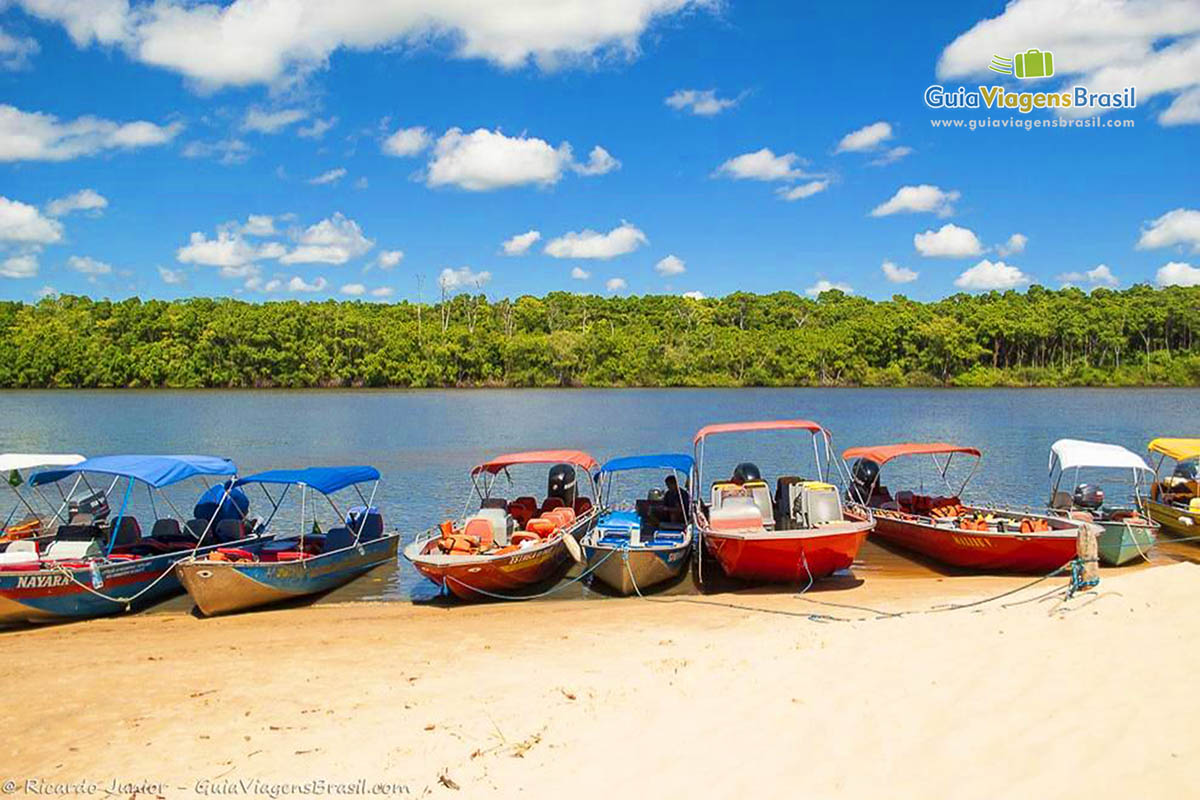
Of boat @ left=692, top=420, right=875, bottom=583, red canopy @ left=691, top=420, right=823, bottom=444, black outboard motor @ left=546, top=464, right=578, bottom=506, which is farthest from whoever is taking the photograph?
black outboard motor @ left=546, top=464, right=578, bottom=506

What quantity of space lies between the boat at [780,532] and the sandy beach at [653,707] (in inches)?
74.7

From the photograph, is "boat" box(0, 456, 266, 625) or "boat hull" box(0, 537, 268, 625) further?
"boat" box(0, 456, 266, 625)

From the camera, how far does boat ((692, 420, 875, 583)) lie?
1485 cm

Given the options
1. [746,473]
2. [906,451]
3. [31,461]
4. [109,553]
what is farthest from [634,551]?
[31,461]

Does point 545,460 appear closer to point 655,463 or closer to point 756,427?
point 655,463

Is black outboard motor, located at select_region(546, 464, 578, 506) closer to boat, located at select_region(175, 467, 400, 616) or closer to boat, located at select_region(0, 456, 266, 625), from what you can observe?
boat, located at select_region(175, 467, 400, 616)

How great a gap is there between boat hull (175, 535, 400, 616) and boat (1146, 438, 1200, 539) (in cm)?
1840

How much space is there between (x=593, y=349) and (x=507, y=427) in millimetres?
54892

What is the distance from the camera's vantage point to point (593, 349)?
364ft

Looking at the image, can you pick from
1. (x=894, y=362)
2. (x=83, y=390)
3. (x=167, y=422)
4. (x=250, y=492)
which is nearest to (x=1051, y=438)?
(x=250, y=492)

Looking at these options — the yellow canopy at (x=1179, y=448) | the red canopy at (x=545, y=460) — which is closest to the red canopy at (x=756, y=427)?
the red canopy at (x=545, y=460)

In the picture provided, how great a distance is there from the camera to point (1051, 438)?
148ft

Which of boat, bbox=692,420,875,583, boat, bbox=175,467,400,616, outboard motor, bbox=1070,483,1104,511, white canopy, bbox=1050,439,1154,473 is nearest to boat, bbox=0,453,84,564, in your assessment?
boat, bbox=175,467,400,616

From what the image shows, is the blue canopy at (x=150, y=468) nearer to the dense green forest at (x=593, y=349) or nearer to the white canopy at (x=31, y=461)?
the white canopy at (x=31, y=461)
